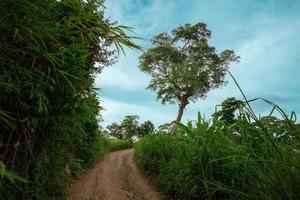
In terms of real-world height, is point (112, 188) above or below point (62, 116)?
below

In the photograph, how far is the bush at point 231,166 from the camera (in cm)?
217

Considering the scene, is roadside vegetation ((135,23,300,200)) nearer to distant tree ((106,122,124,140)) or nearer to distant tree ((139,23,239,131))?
distant tree ((139,23,239,131))

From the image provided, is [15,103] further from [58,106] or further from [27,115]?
[58,106]

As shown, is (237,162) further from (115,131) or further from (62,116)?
(115,131)

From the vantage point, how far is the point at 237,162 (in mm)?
2902

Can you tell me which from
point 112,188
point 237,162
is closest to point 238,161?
point 237,162

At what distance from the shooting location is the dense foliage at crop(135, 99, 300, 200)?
7.12ft

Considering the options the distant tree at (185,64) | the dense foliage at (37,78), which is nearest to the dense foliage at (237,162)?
the dense foliage at (37,78)

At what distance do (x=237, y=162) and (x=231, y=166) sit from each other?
0.41m

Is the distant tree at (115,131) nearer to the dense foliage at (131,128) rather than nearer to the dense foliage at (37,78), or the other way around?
the dense foliage at (131,128)

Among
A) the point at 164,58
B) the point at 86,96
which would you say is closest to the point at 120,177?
the point at 86,96

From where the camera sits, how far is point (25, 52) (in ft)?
6.16

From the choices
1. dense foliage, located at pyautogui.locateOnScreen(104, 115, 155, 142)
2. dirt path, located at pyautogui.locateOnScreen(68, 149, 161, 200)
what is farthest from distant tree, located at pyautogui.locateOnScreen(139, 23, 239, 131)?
dirt path, located at pyautogui.locateOnScreen(68, 149, 161, 200)

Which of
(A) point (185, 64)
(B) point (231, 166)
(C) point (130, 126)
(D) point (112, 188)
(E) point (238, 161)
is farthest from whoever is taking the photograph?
(C) point (130, 126)
